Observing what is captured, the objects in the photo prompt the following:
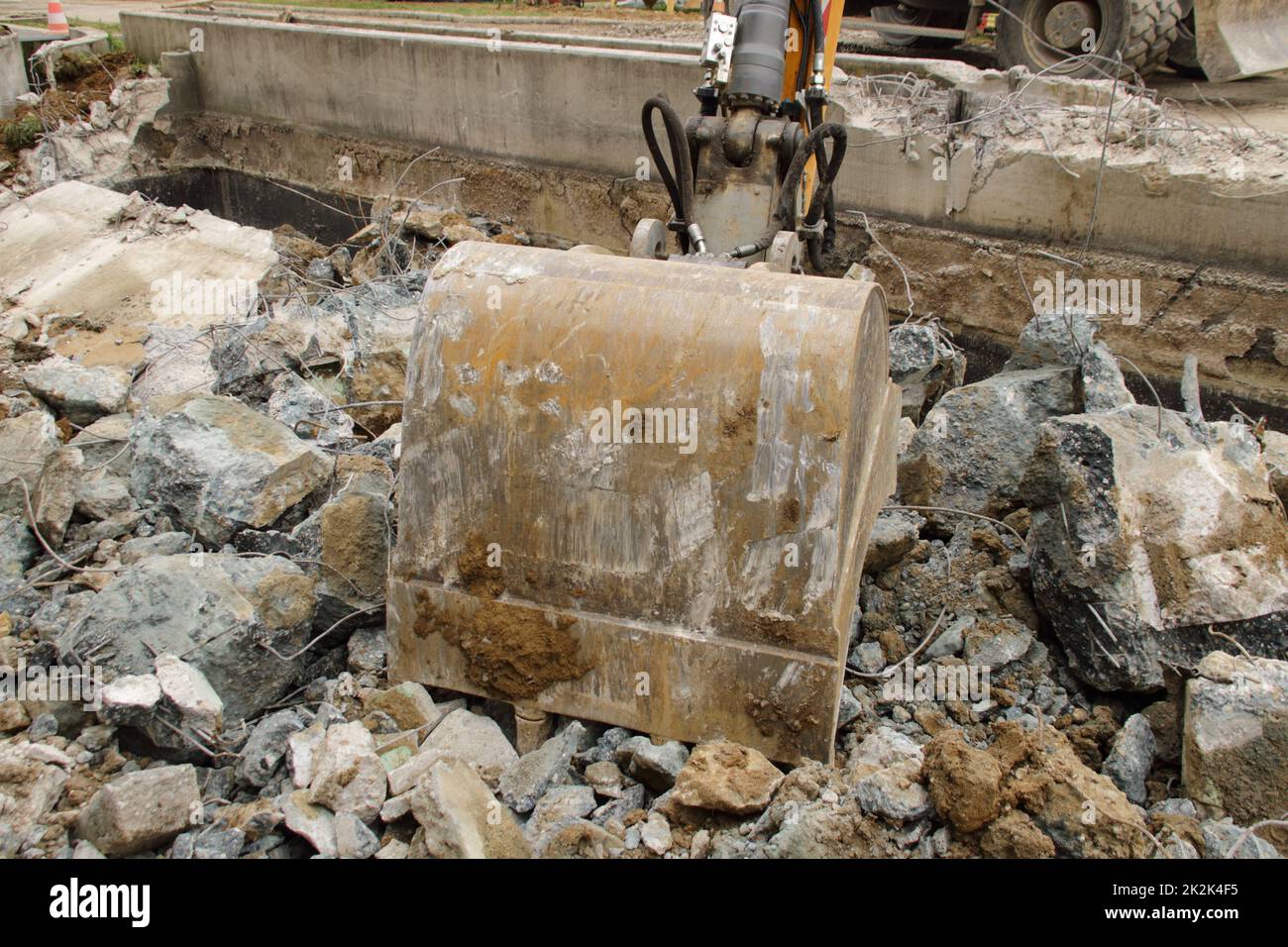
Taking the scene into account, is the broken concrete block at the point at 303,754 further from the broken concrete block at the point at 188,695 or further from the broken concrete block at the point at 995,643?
the broken concrete block at the point at 995,643

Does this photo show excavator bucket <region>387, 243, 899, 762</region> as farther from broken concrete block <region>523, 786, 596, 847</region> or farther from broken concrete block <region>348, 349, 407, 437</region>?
broken concrete block <region>348, 349, 407, 437</region>

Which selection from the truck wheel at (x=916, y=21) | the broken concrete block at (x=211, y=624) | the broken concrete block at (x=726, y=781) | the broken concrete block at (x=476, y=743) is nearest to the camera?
the broken concrete block at (x=726, y=781)

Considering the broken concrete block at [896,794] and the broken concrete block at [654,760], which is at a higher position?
the broken concrete block at [896,794]

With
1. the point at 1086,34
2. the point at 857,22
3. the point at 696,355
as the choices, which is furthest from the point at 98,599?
the point at 857,22

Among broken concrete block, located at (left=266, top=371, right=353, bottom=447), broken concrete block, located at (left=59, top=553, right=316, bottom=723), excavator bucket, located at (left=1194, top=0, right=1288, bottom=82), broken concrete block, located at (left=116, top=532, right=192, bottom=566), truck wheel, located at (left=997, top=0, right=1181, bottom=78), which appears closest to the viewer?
broken concrete block, located at (left=59, top=553, right=316, bottom=723)

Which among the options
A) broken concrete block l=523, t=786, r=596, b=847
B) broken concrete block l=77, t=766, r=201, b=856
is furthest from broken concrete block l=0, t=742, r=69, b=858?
broken concrete block l=523, t=786, r=596, b=847

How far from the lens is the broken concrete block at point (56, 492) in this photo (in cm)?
415

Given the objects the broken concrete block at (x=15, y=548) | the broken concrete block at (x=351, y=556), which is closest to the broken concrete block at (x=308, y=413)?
the broken concrete block at (x=15, y=548)

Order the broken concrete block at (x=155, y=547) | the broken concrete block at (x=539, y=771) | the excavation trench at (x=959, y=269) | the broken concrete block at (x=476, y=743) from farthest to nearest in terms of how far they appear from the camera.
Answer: the excavation trench at (x=959, y=269) → the broken concrete block at (x=155, y=547) → the broken concrete block at (x=476, y=743) → the broken concrete block at (x=539, y=771)

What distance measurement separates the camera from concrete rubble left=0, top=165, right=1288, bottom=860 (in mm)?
2688

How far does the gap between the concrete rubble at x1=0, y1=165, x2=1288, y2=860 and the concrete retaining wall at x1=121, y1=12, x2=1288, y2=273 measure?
147 cm

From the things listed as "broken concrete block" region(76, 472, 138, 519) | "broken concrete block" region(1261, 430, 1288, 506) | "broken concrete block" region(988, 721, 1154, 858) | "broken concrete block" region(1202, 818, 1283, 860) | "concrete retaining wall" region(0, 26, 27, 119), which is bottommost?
"broken concrete block" region(76, 472, 138, 519)

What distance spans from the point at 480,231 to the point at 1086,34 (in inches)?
177

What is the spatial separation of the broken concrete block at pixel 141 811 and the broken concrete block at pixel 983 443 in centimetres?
289
